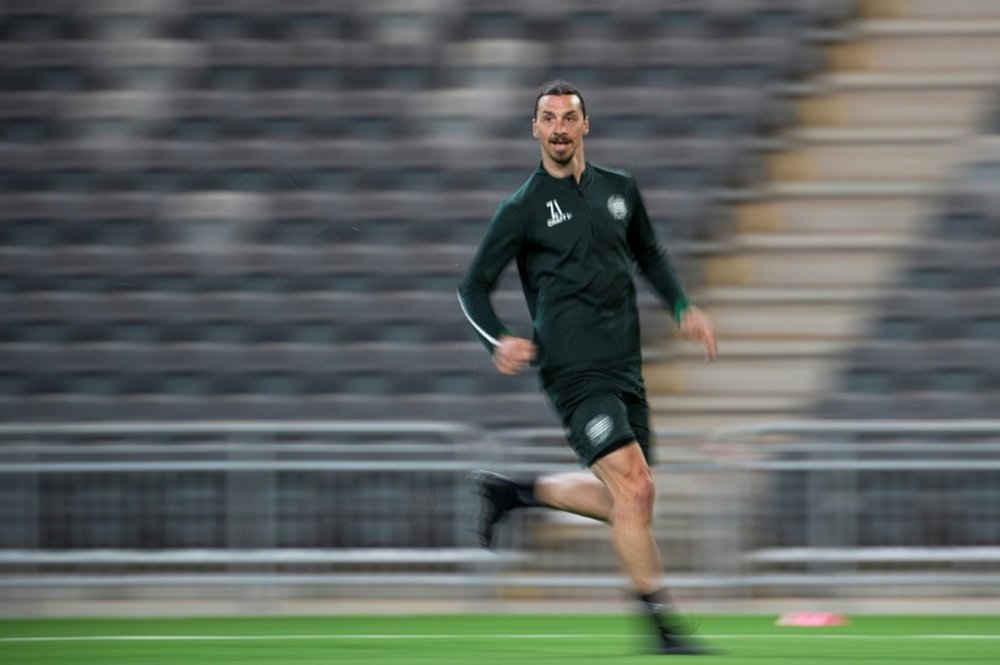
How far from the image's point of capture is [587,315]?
19.3 ft

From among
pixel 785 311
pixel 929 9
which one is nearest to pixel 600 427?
pixel 785 311

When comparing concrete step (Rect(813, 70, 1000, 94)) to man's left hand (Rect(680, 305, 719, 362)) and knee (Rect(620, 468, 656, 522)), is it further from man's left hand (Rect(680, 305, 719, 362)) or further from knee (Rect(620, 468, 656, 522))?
knee (Rect(620, 468, 656, 522))

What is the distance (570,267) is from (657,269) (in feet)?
1.29

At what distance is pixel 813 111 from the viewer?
1126 centimetres

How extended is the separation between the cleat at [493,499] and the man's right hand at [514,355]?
26.4 inches

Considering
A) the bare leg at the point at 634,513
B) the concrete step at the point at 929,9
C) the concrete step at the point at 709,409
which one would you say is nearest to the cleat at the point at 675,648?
the bare leg at the point at 634,513

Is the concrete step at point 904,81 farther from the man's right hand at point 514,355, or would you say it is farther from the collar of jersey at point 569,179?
the man's right hand at point 514,355

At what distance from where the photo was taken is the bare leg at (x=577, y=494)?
19.9ft

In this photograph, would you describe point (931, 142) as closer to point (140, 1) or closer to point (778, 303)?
point (778, 303)

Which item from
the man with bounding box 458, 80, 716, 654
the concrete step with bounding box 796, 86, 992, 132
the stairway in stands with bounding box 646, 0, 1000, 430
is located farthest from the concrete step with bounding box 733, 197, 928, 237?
the man with bounding box 458, 80, 716, 654

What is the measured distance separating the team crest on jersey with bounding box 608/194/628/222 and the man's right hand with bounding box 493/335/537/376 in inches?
20.3

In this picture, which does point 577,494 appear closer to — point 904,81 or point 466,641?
point 466,641

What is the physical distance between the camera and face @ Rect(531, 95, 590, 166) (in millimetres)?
5785

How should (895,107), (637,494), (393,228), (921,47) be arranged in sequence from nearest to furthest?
(637,494) < (393,228) < (895,107) < (921,47)
